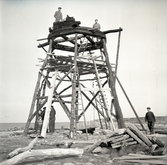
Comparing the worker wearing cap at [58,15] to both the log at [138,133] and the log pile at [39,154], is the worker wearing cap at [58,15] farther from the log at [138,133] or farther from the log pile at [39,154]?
the log pile at [39,154]

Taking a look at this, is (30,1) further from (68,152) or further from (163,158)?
(163,158)

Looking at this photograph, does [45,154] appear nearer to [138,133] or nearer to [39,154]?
[39,154]

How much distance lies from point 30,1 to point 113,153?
7282 mm

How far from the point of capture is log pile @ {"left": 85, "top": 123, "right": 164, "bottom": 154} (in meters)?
8.33

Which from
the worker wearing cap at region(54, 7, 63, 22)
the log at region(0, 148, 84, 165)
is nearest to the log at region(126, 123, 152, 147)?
the log at region(0, 148, 84, 165)

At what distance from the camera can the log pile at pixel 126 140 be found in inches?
328

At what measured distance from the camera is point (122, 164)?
6.71 m

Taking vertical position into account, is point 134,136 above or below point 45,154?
above

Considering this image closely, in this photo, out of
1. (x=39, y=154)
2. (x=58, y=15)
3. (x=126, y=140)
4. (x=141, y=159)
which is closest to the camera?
(x=39, y=154)

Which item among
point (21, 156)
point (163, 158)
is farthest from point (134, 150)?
point (21, 156)

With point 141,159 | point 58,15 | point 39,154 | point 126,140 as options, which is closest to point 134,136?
point 126,140

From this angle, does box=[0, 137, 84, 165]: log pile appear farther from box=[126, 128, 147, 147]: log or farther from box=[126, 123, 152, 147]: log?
box=[126, 123, 152, 147]: log

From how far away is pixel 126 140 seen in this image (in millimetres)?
8461

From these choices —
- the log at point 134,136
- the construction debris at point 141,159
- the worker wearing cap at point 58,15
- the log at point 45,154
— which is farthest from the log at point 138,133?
the worker wearing cap at point 58,15
